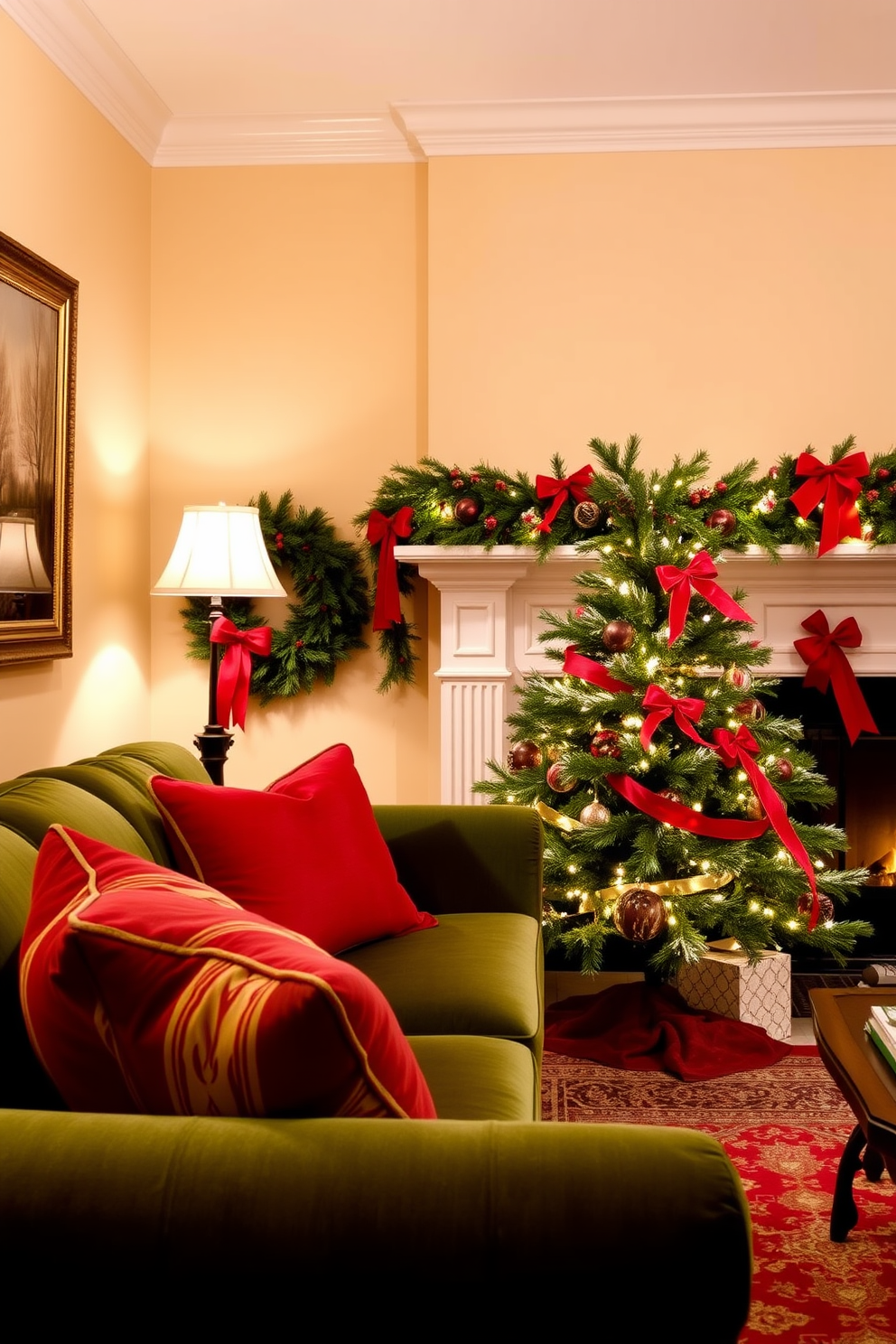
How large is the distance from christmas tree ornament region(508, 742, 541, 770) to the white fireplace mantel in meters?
0.63

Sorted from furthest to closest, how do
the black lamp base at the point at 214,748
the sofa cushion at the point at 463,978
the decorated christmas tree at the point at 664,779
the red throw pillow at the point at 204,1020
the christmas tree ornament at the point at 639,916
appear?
1. the black lamp base at the point at 214,748
2. the decorated christmas tree at the point at 664,779
3. the christmas tree ornament at the point at 639,916
4. the sofa cushion at the point at 463,978
5. the red throw pillow at the point at 204,1020

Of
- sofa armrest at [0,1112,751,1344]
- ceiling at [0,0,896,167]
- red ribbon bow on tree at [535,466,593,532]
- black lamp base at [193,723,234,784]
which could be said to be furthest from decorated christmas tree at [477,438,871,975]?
sofa armrest at [0,1112,751,1344]

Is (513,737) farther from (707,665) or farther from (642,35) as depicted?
(642,35)

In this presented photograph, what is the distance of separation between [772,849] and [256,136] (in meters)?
2.80

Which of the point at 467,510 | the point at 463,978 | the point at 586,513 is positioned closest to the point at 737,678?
the point at 586,513

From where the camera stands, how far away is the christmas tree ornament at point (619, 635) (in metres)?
2.93

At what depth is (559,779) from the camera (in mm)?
2914

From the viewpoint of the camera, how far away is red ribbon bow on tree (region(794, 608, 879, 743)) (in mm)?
3615

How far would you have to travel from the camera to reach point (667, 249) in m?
3.80

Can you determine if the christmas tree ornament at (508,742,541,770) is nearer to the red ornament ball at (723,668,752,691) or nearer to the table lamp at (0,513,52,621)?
→ the red ornament ball at (723,668,752,691)

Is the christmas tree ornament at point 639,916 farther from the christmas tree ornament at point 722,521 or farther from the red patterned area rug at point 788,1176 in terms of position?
the christmas tree ornament at point 722,521

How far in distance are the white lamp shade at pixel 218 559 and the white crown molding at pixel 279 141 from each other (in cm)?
139

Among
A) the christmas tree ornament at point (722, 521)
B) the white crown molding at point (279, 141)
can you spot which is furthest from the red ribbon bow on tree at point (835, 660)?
the white crown molding at point (279, 141)

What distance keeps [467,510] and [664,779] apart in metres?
1.09
